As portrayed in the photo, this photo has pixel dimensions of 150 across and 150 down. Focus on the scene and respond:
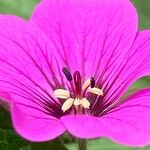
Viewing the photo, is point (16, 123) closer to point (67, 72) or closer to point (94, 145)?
point (67, 72)

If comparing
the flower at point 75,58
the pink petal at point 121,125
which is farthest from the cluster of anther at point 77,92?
the pink petal at point 121,125

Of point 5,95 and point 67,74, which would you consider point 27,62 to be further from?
point 5,95

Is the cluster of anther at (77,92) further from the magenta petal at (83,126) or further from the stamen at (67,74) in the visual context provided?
the magenta petal at (83,126)

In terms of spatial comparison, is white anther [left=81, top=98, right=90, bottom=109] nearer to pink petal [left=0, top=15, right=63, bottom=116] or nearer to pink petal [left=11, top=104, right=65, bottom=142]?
pink petal [left=0, top=15, right=63, bottom=116]

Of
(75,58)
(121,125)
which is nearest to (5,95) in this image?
(121,125)

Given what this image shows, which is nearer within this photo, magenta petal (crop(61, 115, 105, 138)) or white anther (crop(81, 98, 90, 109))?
magenta petal (crop(61, 115, 105, 138))

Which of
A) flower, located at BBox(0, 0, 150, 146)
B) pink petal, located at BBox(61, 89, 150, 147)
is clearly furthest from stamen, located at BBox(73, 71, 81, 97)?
pink petal, located at BBox(61, 89, 150, 147)

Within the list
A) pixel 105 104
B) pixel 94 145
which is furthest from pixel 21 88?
pixel 94 145

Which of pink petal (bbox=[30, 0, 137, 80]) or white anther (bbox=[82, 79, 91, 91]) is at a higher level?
pink petal (bbox=[30, 0, 137, 80])
